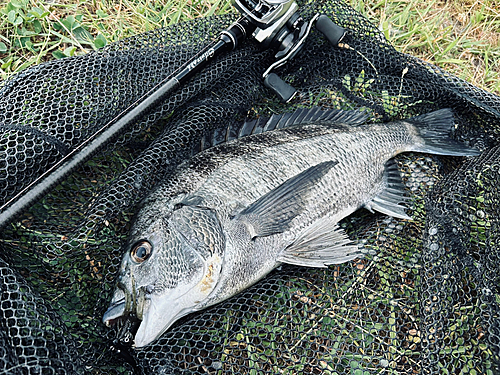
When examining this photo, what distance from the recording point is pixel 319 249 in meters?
2.44

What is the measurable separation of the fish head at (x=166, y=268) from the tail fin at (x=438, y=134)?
177cm

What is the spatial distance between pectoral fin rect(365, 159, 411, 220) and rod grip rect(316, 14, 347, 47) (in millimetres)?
1035

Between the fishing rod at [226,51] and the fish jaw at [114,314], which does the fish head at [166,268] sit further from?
the fishing rod at [226,51]

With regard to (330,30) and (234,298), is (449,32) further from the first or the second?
(234,298)

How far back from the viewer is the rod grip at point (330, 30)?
9.73 feet

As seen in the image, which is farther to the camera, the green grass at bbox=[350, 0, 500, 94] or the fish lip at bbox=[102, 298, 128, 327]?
the green grass at bbox=[350, 0, 500, 94]

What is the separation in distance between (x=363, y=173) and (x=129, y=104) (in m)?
1.66

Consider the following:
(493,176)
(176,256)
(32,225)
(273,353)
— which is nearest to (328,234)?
(273,353)

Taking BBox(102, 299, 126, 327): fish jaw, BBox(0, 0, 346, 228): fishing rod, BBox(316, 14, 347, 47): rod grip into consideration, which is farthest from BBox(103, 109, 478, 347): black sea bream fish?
BBox(316, 14, 347, 47): rod grip

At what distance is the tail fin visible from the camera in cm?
291

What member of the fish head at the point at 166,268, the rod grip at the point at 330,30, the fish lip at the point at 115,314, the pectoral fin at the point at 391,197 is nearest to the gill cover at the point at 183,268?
the fish head at the point at 166,268

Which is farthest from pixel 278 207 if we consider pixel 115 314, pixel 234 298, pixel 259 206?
pixel 115 314

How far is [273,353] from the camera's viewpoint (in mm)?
2322

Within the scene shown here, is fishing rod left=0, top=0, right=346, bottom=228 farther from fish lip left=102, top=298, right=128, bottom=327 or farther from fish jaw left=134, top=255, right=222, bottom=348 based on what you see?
fish jaw left=134, top=255, right=222, bottom=348
